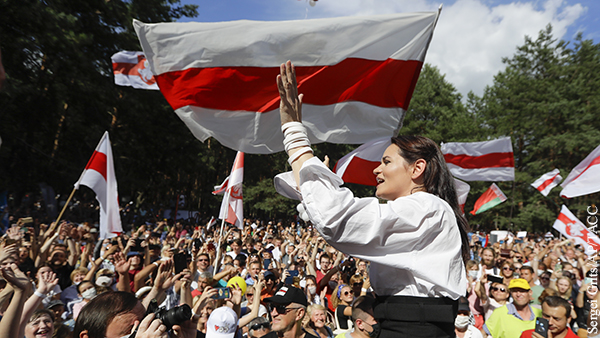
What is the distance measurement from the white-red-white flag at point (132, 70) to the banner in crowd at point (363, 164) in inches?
284

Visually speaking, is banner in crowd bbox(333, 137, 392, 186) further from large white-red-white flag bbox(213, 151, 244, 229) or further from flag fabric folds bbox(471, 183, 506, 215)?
flag fabric folds bbox(471, 183, 506, 215)

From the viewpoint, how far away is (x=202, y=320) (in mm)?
4785

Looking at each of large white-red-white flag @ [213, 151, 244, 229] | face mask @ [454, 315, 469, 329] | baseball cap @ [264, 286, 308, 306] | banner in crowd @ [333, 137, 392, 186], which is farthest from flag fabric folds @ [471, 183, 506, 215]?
baseball cap @ [264, 286, 308, 306]

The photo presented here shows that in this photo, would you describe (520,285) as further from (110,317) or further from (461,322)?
(110,317)

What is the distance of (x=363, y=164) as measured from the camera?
698 centimetres

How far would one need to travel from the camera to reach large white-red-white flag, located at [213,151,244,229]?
9.12 metres

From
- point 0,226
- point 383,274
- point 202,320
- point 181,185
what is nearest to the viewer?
point 383,274

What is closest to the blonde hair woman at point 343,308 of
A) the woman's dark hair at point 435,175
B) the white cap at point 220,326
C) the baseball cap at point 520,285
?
the white cap at point 220,326

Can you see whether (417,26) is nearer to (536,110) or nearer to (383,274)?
(383,274)

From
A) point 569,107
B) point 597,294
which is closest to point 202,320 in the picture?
point 597,294

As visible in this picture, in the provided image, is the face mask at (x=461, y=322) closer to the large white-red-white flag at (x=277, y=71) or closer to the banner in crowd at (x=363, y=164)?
the banner in crowd at (x=363, y=164)

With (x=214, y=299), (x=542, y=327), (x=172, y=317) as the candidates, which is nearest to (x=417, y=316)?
(x=172, y=317)

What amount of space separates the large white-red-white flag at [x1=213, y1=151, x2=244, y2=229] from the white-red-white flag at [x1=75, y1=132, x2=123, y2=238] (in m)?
2.11

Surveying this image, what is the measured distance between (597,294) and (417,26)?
16.3ft
